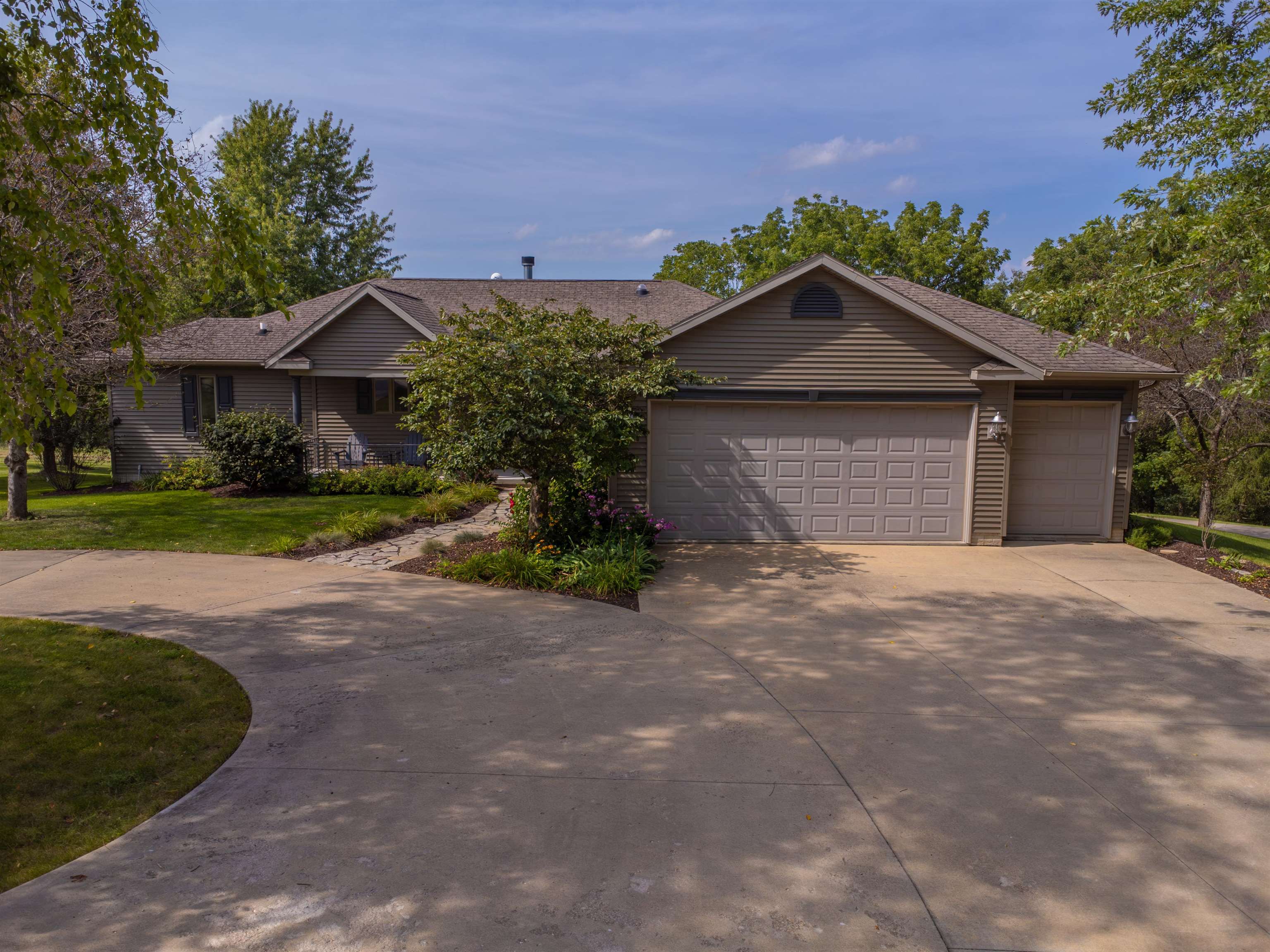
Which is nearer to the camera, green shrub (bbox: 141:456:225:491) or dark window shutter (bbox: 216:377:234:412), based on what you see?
green shrub (bbox: 141:456:225:491)

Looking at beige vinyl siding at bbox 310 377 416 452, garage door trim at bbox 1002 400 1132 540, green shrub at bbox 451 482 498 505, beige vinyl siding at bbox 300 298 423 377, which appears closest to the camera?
garage door trim at bbox 1002 400 1132 540

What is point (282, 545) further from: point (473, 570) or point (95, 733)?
point (95, 733)

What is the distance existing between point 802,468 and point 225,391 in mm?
15311

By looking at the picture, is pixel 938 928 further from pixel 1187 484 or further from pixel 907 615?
pixel 1187 484

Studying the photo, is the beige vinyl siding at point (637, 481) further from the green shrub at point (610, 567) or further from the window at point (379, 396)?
the window at point (379, 396)

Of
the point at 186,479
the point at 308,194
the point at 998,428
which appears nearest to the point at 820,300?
the point at 998,428

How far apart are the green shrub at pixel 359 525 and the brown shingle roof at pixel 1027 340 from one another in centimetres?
902

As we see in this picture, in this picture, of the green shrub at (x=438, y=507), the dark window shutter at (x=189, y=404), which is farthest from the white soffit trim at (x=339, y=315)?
the green shrub at (x=438, y=507)

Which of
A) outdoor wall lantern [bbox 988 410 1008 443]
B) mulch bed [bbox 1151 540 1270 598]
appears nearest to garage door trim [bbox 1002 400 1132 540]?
outdoor wall lantern [bbox 988 410 1008 443]

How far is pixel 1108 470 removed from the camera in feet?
44.4

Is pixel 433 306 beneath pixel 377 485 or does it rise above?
above

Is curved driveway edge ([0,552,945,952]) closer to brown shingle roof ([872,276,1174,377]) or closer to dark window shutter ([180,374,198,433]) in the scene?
brown shingle roof ([872,276,1174,377])

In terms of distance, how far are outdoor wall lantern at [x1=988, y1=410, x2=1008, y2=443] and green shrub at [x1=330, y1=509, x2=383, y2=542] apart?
32.0 feet

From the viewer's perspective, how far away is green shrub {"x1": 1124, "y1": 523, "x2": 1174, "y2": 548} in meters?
13.2
